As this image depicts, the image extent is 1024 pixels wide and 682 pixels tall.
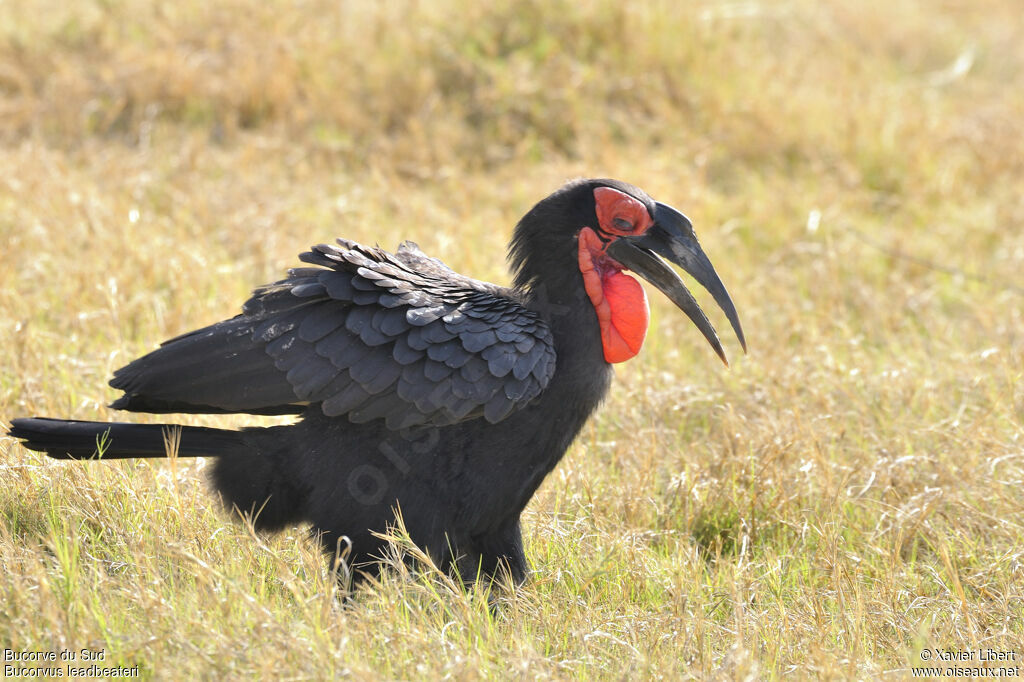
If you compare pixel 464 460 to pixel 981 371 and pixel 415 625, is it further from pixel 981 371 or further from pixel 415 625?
pixel 981 371

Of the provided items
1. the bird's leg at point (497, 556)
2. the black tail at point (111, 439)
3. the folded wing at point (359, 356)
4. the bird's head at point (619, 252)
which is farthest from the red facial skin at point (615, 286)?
the black tail at point (111, 439)

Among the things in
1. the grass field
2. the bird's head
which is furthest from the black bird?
the grass field

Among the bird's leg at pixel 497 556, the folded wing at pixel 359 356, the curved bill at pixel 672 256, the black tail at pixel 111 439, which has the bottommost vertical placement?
the bird's leg at pixel 497 556

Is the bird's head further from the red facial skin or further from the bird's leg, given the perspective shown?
the bird's leg

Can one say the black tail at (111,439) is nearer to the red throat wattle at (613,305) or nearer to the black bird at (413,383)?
the black bird at (413,383)

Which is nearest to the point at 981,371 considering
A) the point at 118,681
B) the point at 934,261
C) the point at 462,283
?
the point at 934,261

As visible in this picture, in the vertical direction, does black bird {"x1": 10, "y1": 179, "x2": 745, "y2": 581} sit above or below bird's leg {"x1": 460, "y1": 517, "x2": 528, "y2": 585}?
above

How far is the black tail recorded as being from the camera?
135 inches

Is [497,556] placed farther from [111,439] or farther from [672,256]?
[111,439]

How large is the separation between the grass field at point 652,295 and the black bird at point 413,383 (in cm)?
20

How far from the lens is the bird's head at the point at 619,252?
3461 mm

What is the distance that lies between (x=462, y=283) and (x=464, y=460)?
2.00 ft

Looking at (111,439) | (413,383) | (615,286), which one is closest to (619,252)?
(615,286)

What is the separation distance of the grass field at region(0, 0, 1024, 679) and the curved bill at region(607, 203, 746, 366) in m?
0.78
